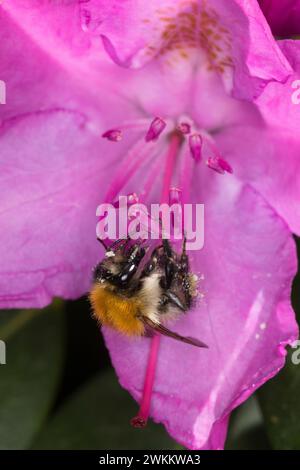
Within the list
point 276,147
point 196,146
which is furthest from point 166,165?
point 276,147

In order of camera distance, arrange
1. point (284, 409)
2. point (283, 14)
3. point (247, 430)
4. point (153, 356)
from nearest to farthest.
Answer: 1. point (283, 14)
2. point (153, 356)
3. point (284, 409)
4. point (247, 430)

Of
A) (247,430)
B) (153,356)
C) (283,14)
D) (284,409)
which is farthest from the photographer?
(247,430)

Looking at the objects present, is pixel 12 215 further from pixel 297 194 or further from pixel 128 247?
pixel 297 194

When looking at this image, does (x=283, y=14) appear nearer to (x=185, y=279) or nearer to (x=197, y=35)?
(x=197, y=35)

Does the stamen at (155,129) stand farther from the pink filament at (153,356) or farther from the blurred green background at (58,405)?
the blurred green background at (58,405)

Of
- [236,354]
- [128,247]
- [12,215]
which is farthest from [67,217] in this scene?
[236,354]

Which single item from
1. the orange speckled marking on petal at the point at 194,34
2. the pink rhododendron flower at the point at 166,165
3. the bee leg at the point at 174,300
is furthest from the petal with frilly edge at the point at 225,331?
the orange speckled marking on petal at the point at 194,34
